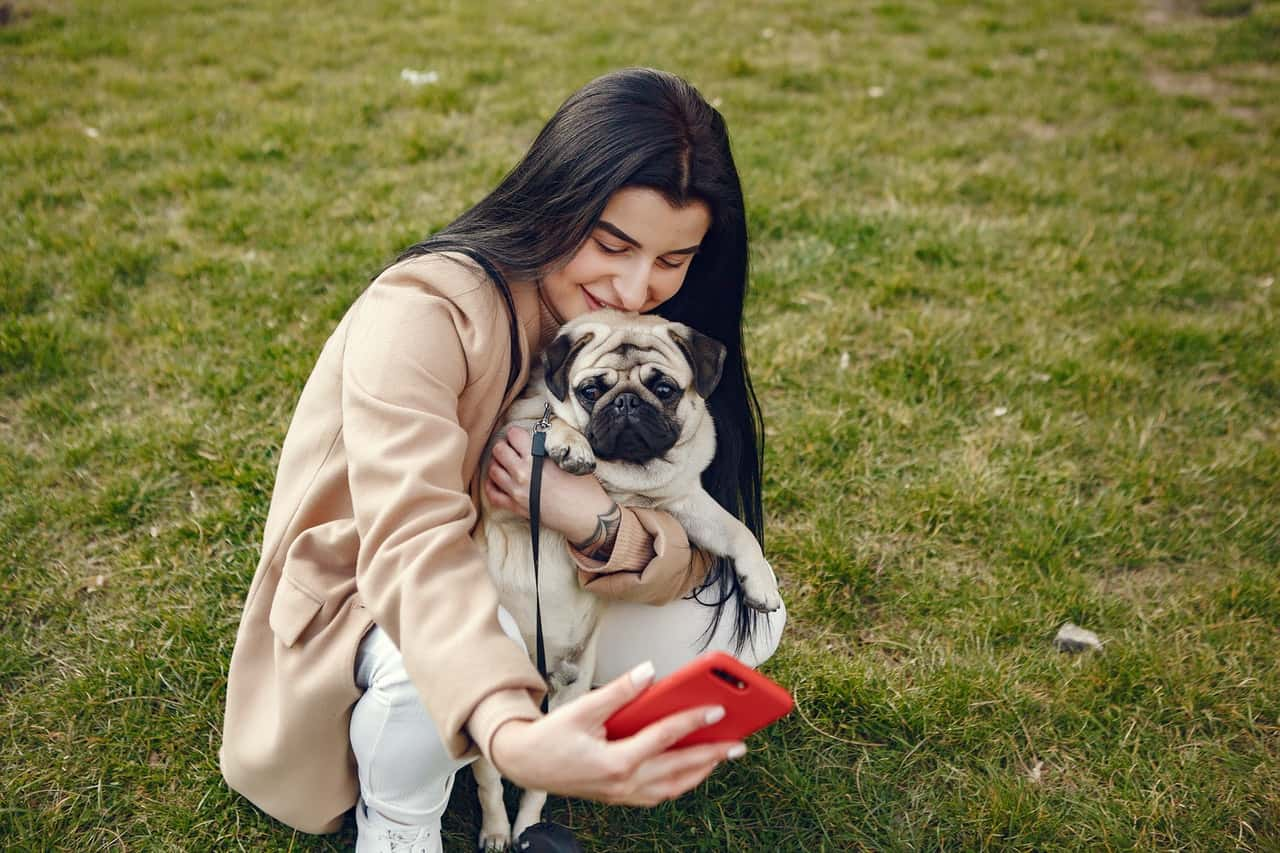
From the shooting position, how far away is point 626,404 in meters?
2.28

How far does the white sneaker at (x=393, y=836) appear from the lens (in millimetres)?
2119

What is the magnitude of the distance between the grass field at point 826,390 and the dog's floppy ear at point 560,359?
48.5 inches

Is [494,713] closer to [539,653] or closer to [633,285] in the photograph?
[539,653]

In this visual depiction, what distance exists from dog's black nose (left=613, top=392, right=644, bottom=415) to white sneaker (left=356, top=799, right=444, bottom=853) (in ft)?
3.69

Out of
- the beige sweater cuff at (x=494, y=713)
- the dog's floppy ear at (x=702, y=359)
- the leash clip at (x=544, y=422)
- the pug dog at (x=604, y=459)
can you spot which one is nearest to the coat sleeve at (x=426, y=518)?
the beige sweater cuff at (x=494, y=713)

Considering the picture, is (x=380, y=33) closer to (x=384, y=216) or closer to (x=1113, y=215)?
(x=384, y=216)

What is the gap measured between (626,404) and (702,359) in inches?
13.3

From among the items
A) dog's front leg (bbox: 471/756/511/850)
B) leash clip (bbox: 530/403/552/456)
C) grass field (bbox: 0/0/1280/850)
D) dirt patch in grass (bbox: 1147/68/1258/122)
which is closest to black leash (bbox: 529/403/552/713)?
leash clip (bbox: 530/403/552/456)

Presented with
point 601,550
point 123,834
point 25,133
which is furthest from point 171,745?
point 25,133

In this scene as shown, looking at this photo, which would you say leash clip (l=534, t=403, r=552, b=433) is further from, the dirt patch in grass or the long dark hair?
the dirt patch in grass

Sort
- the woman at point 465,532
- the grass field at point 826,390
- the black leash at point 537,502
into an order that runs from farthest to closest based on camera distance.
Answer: the grass field at point 826,390 < the black leash at point 537,502 < the woman at point 465,532

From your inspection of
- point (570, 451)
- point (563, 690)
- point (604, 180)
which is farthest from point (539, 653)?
point (604, 180)

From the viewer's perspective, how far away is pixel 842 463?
12.1 feet

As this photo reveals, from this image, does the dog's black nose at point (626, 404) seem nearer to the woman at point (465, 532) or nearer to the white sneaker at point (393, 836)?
the woman at point (465, 532)
